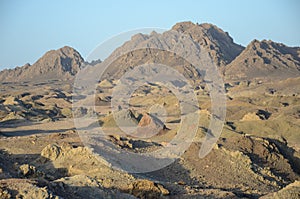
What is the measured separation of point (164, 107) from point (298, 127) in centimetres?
1703

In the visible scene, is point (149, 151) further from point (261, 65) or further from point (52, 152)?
point (261, 65)

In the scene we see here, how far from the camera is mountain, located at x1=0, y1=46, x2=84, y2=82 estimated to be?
399 feet

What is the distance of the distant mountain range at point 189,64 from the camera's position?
330 ft

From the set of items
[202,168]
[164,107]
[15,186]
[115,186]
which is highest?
[15,186]

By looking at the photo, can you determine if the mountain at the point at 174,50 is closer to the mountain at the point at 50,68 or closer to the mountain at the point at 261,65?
the mountain at the point at 261,65

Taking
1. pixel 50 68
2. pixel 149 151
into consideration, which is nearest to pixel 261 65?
pixel 50 68

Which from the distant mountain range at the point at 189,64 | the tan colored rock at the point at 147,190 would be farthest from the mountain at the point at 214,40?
the tan colored rock at the point at 147,190

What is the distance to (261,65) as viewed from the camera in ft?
339

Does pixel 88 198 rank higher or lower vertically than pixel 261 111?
higher

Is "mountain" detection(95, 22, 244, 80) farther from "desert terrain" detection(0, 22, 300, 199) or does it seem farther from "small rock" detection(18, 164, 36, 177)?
"small rock" detection(18, 164, 36, 177)

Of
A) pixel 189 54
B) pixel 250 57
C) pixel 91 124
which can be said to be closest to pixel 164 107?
pixel 91 124

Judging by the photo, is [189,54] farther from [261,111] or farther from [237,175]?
[237,175]

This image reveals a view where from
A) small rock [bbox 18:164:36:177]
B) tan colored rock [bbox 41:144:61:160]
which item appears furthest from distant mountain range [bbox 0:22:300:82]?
small rock [bbox 18:164:36:177]

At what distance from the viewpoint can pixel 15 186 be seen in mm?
7051
